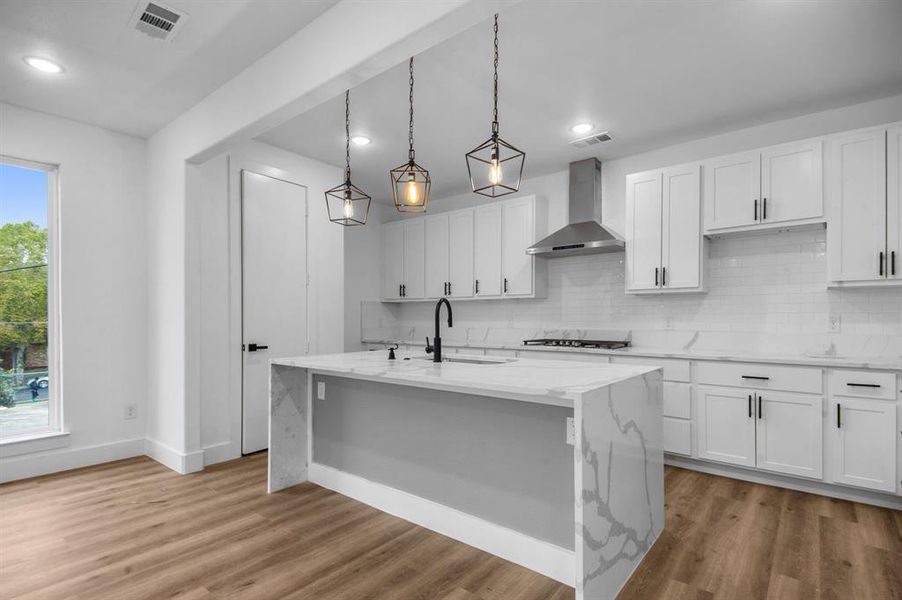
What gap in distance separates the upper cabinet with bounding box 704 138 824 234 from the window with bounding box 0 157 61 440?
5286mm

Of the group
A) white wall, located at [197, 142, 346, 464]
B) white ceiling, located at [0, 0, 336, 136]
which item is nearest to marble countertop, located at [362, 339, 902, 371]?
white wall, located at [197, 142, 346, 464]

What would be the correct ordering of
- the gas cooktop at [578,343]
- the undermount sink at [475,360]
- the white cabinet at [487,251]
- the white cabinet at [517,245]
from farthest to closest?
1. the white cabinet at [487,251]
2. the white cabinet at [517,245]
3. the gas cooktop at [578,343]
4. the undermount sink at [475,360]

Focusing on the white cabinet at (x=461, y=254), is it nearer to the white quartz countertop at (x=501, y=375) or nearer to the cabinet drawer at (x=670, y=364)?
the cabinet drawer at (x=670, y=364)

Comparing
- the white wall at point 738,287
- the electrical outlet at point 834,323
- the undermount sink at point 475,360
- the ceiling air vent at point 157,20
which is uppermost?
the ceiling air vent at point 157,20

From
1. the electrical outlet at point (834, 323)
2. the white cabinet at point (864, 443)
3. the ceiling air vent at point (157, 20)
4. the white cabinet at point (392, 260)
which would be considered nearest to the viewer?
the ceiling air vent at point (157, 20)

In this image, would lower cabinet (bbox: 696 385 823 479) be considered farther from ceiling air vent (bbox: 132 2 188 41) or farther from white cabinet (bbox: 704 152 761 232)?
ceiling air vent (bbox: 132 2 188 41)

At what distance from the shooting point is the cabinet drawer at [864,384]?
2943 millimetres

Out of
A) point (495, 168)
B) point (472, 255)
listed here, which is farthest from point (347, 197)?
point (472, 255)

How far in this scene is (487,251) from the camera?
5.27 meters

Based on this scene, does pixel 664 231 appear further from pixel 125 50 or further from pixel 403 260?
pixel 125 50

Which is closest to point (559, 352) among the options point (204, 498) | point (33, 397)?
point (204, 498)

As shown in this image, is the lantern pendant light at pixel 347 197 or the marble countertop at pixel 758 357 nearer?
the lantern pendant light at pixel 347 197

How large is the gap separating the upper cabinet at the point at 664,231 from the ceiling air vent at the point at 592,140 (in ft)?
1.38

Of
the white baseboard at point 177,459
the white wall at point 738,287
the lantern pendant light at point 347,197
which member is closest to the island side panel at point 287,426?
the white baseboard at point 177,459
